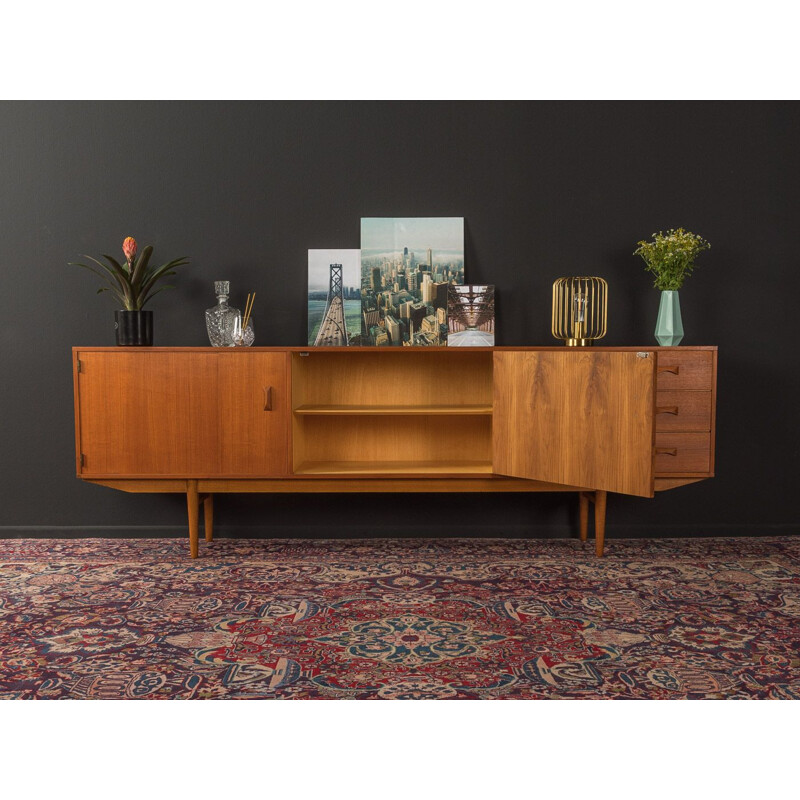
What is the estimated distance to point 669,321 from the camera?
3.67m

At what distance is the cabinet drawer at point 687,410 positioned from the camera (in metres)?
3.49

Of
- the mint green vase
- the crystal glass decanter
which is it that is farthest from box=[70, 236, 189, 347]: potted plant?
the mint green vase

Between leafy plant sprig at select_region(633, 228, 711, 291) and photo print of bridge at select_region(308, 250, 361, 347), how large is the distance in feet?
4.87

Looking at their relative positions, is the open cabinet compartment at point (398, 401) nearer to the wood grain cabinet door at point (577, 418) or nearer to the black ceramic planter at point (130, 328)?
the wood grain cabinet door at point (577, 418)

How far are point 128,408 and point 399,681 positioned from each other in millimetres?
1952

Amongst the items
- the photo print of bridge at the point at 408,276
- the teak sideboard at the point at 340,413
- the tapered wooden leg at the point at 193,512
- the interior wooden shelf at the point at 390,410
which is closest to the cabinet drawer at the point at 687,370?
the teak sideboard at the point at 340,413

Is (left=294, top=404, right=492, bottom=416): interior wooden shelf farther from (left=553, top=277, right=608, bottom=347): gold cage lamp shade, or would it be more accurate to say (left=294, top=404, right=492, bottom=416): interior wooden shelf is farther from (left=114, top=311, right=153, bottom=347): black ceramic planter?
(left=114, top=311, right=153, bottom=347): black ceramic planter

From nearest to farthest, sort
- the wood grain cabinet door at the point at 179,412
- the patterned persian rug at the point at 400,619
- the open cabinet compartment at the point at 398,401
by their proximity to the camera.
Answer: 1. the patterned persian rug at the point at 400,619
2. the wood grain cabinet door at the point at 179,412
3. the open cabinet compartment at the point at 398,401

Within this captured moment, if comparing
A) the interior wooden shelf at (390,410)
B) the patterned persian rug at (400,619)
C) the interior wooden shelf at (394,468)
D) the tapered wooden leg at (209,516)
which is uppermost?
the interior wooden shelf at (390,410)

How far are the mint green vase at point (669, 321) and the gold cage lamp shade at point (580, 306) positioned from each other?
0.90 feet

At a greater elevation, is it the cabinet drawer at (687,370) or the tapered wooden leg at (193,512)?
the cabinet drawer at (687,370)

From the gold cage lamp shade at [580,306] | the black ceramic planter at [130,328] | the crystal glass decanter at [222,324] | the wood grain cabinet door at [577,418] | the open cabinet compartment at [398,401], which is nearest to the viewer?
the wood grain cabinet door at [577,418]

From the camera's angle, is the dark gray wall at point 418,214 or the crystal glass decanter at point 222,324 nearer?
the crystal glass decanter at point 222,324

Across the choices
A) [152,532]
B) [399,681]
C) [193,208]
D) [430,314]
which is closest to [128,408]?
[152,532]
